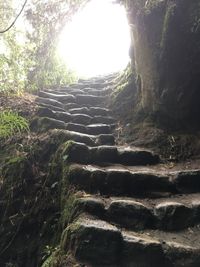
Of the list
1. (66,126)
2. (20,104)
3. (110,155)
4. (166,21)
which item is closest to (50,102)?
(20,104)

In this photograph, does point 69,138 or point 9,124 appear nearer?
point 69,138

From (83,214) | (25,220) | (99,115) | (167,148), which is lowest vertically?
(25,220)

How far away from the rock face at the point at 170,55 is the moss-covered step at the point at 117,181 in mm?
1561

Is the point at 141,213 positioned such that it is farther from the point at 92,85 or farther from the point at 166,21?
the point at 92,85

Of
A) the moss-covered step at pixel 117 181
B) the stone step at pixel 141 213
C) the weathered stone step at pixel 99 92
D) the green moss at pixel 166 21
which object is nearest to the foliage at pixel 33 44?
the weathered stone step at pixel 99 92

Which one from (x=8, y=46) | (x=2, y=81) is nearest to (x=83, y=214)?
(x=2, y=81)

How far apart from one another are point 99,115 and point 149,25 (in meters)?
2.21

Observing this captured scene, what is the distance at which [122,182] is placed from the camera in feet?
15.3

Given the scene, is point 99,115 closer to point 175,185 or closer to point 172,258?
point 175,185

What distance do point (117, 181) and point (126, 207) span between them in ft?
2.09

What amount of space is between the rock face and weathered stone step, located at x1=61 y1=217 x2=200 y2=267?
2765mm

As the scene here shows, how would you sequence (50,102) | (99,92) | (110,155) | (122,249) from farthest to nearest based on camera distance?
(99,92) < (50,102) < (110,155) < (122,249)

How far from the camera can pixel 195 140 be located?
5.74m

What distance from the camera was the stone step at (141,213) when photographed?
394cm
